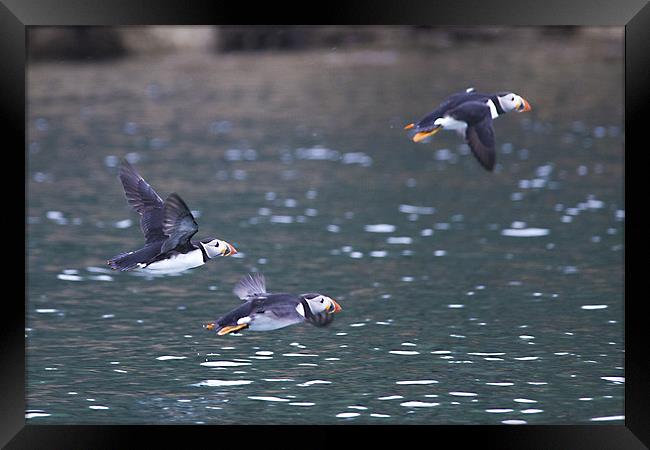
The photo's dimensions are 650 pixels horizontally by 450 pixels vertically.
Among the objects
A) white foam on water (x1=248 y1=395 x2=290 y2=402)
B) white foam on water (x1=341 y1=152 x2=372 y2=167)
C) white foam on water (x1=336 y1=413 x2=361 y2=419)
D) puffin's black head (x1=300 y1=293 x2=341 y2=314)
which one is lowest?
white foam on water (x1=336 y1=413 x2=361 y2=419)

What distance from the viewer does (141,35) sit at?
4241cm

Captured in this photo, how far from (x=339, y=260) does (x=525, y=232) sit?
3098mm

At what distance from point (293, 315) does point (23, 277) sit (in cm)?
204

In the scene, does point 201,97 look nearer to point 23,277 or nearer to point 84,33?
point 84,33

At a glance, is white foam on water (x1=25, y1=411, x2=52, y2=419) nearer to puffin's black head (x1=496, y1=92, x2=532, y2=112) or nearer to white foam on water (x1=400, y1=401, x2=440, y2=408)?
white foam on water (x1=400, y1=401, x2=440, y2=408)

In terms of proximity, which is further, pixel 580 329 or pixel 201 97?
pixel 201 97

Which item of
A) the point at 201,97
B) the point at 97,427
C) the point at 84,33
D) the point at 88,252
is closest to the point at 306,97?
the point at 201,97

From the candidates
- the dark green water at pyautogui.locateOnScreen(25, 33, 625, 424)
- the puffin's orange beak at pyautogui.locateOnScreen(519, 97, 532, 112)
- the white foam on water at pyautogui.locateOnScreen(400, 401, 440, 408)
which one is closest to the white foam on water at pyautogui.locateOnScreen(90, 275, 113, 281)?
the dark green water at pyautogui.locateOnScreen(25, 33, 625, 424)

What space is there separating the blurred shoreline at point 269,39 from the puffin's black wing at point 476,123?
1208 inches

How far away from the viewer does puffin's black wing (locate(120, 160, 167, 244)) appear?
11086 millimetres

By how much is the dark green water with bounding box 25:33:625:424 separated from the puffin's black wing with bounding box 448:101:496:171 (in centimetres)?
218

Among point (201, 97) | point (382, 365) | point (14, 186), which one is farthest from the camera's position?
point (201, 97)

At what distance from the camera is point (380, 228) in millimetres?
19328

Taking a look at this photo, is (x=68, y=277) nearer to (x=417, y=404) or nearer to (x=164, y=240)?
(x=164, y=240)
